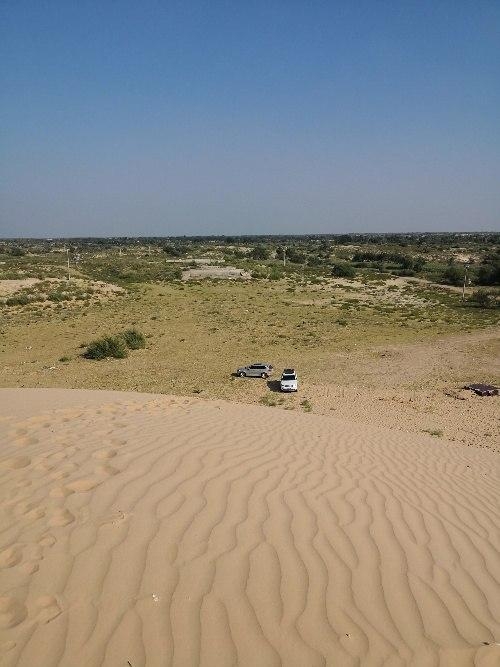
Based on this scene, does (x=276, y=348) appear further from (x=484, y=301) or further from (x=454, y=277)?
(x=454, y=277)

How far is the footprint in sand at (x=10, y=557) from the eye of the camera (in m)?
3.60

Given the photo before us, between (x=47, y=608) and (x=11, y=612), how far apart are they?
0.73ft

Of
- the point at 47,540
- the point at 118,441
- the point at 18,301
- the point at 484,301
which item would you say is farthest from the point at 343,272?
the point at 47,540

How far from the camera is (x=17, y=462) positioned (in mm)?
5617

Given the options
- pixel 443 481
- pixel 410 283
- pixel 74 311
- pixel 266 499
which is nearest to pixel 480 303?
pixel 410 283

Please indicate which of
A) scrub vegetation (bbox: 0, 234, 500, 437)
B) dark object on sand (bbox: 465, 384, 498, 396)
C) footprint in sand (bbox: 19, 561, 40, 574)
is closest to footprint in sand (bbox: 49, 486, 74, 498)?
footprint in sand (bbox: 19, 561, 40, 574)

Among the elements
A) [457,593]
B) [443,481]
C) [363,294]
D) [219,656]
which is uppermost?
[219,656]

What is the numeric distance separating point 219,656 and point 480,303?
141ft

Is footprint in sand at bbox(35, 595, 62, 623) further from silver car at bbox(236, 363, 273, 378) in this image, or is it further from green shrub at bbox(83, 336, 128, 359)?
green shrub at bbox(83, 336, 128, 359)

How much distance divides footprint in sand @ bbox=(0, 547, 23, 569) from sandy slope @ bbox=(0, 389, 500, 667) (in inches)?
0.5

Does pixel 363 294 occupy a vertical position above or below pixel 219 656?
below

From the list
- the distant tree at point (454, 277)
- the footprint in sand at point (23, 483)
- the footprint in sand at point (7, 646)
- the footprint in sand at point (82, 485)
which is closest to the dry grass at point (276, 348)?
the footprint in sand at point (82, 485)

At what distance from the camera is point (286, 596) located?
3.42m

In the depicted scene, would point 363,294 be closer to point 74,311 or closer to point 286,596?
point 74,311
